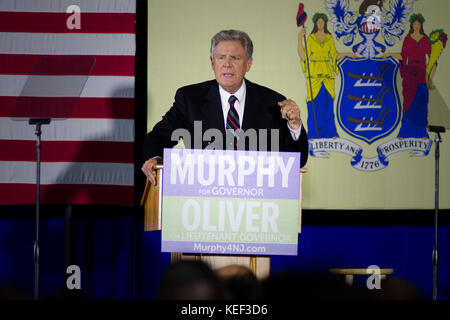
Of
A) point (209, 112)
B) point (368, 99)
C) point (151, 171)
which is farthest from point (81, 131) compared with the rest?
point (368, 99)

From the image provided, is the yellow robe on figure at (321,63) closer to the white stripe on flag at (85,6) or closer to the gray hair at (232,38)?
the gray hair at (232,38)

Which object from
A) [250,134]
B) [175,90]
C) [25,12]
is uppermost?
[25,12]

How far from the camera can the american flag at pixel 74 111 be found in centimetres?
439

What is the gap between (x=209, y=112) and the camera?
152 inches

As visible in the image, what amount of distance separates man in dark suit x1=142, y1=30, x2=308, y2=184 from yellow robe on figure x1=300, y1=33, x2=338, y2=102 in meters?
0.61

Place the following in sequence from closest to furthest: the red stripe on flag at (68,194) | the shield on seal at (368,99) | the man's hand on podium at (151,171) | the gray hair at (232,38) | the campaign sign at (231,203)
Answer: the campaign sign at (231,203), the man's hand on podium at (151,171), the gray hair at (232,38), the red stripe on flag at (68,194), the shield on seal at (368,99)

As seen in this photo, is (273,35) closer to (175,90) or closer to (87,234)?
(175,90)

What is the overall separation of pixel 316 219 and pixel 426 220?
0.93m

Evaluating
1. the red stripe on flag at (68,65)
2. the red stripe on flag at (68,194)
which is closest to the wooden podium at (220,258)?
the red stripe on flag at (68,194)

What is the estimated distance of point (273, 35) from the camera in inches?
176

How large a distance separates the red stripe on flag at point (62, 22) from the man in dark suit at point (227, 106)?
35.6 inches

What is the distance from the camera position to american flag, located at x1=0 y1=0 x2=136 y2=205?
14.4 feet

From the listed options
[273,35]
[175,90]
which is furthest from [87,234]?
[273,35]
